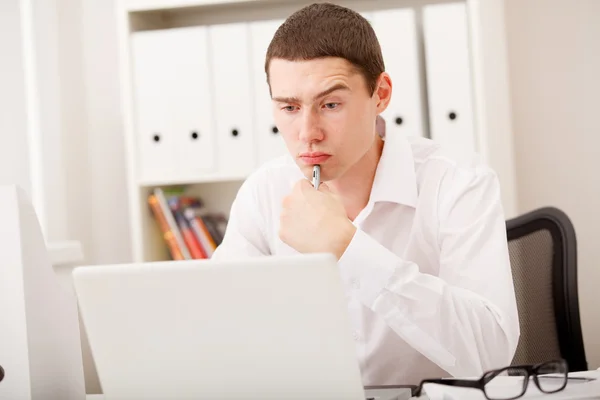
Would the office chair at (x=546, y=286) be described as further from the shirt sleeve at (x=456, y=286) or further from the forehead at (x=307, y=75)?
the forehead at (x=307, y=75)

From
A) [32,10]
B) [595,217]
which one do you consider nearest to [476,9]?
[595,217]

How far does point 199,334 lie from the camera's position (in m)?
0.78

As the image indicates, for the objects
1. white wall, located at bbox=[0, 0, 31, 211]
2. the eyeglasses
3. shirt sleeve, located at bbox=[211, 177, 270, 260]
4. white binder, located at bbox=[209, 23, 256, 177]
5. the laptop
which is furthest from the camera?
white wall, located at bbox=[0, 0, 31, 211]

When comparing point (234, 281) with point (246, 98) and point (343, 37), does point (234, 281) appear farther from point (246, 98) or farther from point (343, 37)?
point (246, 98)

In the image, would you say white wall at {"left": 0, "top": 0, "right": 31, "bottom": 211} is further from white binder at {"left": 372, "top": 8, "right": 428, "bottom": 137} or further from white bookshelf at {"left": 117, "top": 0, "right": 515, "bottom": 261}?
white binder at {"left": 372, "top": 8, "right": 428, "bottom": 137}

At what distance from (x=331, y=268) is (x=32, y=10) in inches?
93.6

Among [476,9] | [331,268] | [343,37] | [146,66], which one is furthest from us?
[146,66]

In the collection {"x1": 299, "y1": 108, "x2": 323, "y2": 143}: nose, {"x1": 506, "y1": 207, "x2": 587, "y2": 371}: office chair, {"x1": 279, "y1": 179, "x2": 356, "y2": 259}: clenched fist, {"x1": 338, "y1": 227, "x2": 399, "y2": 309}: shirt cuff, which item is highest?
{"x1": 299, "y1": 108, "x2": 323, "y2": 143}: nose

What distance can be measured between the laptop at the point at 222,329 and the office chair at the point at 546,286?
0.99 metres

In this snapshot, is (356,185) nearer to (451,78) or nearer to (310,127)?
(310,127)

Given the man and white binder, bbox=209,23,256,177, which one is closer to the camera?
the man

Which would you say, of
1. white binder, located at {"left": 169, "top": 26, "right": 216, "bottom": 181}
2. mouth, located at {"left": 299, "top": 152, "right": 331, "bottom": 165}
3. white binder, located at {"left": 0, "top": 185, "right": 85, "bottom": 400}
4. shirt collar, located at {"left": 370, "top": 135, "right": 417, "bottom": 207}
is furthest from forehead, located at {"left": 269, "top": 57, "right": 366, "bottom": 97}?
white binder, located at {"left": 169, "top": 26, "right": 216, "bottom": 181}

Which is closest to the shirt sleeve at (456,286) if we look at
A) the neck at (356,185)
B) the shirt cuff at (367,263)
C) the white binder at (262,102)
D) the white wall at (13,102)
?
the shirt cuff at (367,263)

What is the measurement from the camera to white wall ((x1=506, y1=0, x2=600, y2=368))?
2.73 meters
